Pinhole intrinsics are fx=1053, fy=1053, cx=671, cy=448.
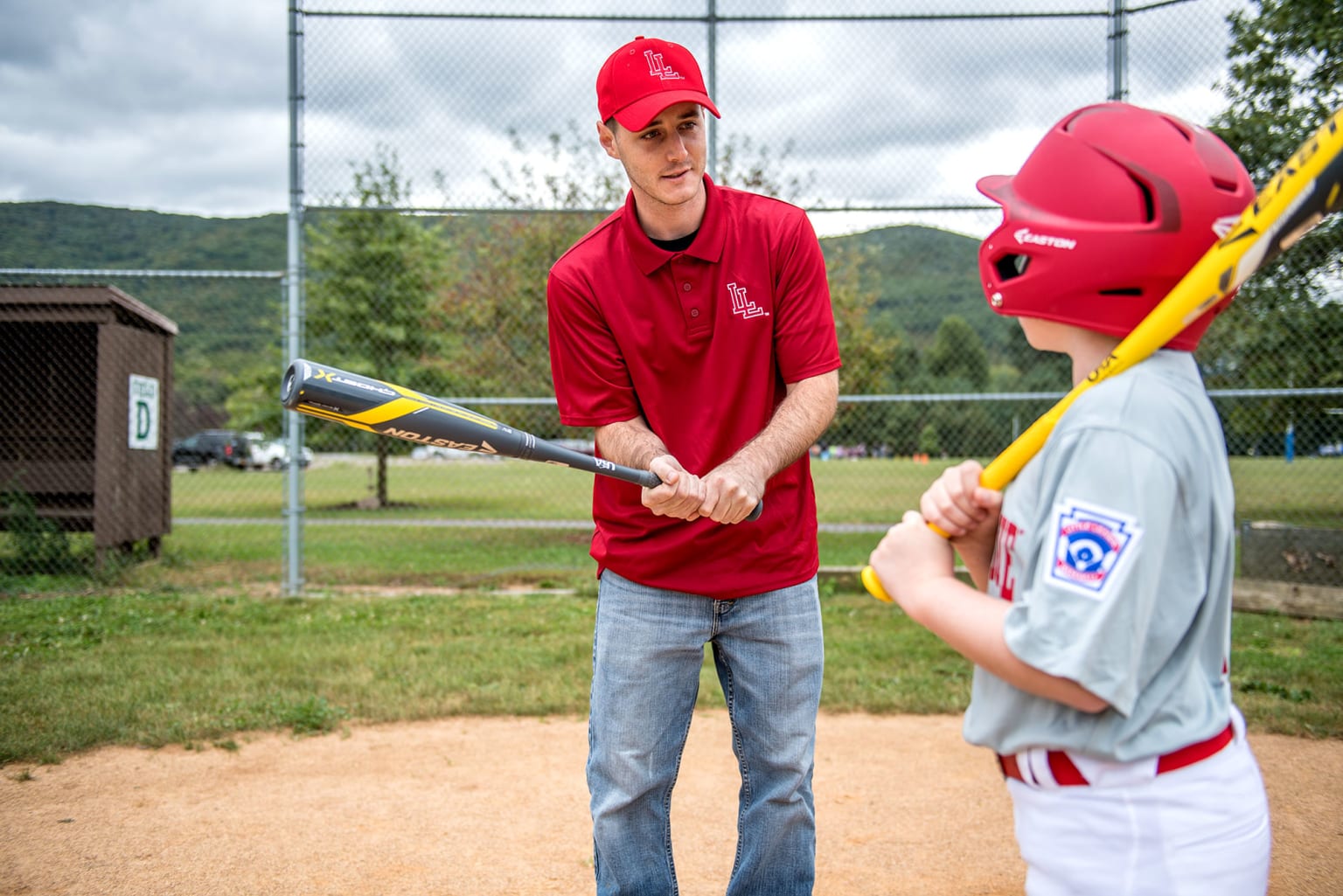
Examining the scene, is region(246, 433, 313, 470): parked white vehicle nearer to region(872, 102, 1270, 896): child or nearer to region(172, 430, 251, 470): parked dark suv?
region(172, 430, 251, 470): parked dark suv

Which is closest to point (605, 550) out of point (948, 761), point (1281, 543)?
point (948, 761)

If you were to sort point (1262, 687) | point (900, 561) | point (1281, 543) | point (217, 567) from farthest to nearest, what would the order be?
point (217, 567) < point (1281, 543) < point (1262, 687) < point (900, 561)

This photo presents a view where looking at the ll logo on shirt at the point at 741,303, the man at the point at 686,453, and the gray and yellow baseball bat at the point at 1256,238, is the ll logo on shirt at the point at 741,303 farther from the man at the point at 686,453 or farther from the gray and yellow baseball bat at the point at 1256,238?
the gray and yellow baseball bat at the point at 1256,238

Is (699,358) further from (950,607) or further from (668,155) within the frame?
(950,607)

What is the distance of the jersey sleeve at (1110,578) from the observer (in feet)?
4.37

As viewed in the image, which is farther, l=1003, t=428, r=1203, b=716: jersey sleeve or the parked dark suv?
the parked dark suv

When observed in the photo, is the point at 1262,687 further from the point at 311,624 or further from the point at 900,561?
the point at 311,624

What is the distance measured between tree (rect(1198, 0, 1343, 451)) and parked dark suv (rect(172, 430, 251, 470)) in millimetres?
14596

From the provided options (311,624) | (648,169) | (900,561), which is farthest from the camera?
(311,624)

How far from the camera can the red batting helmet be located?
145 cm

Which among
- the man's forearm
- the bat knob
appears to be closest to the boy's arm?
the man's forearm

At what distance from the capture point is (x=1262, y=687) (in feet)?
18.1

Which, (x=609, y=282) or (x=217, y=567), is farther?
(x=217, y=567)

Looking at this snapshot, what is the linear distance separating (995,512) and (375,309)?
10.0 meters
